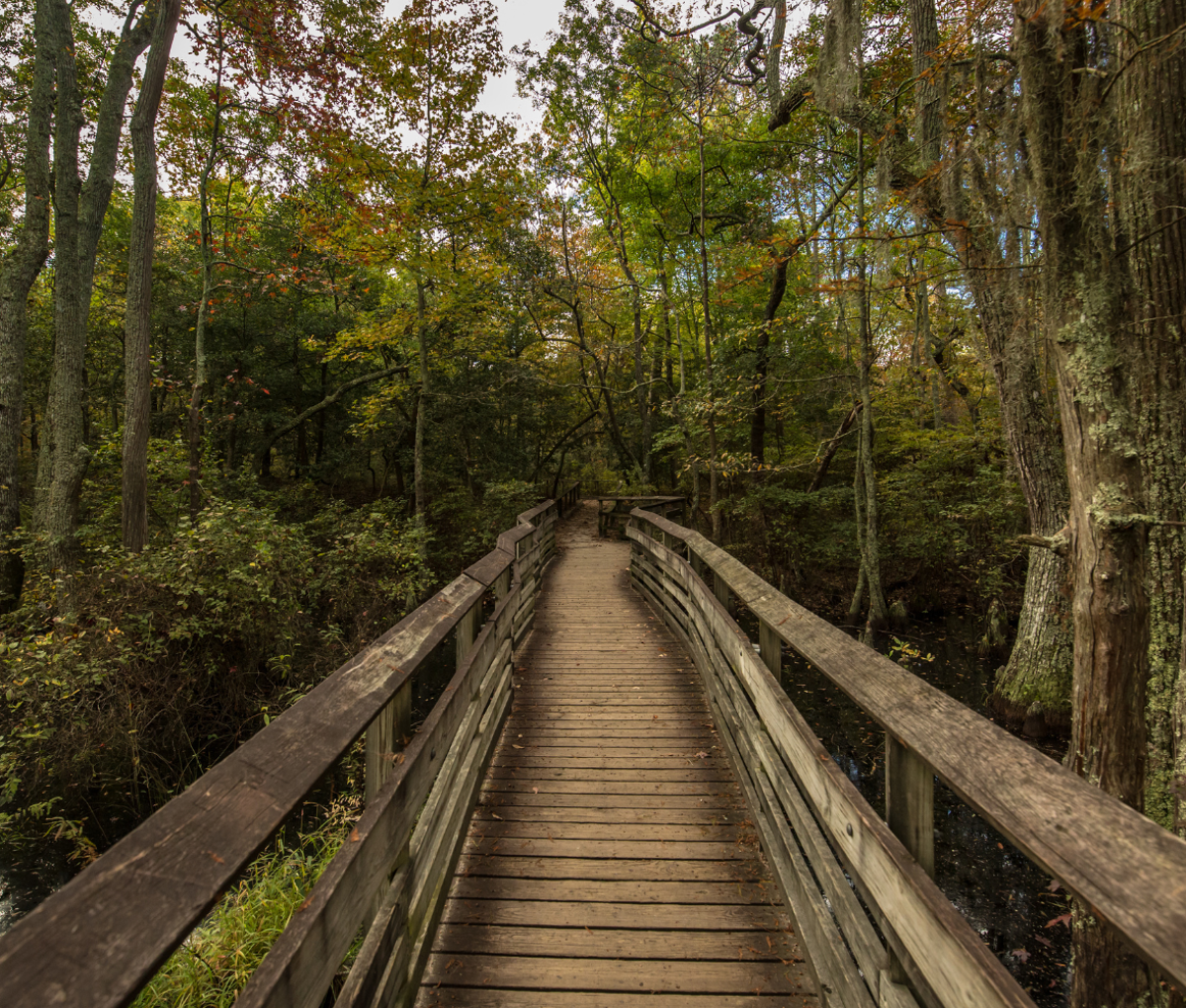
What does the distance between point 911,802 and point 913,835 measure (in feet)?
0.29

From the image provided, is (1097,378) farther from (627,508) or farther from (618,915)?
(627,508)

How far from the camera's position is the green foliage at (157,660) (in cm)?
530

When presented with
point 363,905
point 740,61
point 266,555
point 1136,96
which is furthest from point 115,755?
point 740,61

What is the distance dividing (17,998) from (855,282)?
27.4ft

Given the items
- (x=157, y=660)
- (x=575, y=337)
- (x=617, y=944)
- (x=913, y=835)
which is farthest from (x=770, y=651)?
(x=575, y=337)

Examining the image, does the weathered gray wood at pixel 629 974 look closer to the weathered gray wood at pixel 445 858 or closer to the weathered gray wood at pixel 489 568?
the weathered gray wood at pixel 445 858

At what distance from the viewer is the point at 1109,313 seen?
334 centimetres

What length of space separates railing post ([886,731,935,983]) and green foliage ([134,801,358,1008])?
235 cm

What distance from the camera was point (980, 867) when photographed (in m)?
Result: 5.04

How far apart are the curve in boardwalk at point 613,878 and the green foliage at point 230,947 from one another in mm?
815

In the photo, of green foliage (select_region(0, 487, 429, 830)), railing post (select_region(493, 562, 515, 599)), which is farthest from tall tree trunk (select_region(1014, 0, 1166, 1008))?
green foliage (select_region(0, 487, 429, 830))

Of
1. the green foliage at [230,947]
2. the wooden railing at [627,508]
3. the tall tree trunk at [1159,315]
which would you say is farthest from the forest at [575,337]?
the green foliage at [230,947]

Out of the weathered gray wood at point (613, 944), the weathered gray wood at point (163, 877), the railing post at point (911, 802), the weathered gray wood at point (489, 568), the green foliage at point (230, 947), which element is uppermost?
the weathered gray wood at point (489, 568)

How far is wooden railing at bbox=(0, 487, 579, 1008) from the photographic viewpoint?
2.36ft
